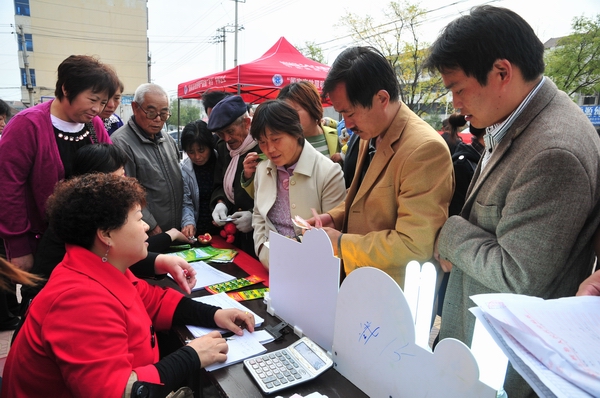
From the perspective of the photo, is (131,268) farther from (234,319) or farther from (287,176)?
(287,176)

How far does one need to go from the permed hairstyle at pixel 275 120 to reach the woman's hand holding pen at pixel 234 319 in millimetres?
911

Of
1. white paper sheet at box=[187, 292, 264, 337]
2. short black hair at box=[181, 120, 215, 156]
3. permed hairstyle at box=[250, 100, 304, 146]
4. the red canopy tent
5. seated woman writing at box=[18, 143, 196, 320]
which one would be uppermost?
the red canopy tent

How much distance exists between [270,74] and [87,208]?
210 inches

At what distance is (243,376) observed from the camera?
1108 millimetres

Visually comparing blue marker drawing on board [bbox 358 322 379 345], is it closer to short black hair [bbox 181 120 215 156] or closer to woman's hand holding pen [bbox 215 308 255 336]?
woman's hand holding pen [bbox 215 308 255 336]

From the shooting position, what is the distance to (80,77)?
6.61 ft

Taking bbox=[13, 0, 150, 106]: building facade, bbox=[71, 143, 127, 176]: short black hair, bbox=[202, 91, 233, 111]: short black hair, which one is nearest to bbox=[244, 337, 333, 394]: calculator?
bbox=[71, 143, 127, 176]: short black hair

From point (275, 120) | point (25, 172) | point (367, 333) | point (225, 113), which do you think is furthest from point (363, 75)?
point (25, 172)

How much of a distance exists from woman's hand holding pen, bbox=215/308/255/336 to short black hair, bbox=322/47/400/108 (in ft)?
2.96

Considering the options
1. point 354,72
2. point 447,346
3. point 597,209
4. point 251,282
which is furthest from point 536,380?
point 251,282

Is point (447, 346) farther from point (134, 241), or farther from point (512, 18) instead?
point (134, 241)

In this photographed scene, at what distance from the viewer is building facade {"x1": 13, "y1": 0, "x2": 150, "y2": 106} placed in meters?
26.0

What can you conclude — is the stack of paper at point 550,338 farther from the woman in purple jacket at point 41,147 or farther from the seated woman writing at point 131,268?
the woman in purple jacket at point 41,147

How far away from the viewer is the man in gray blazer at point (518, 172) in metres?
0.89
